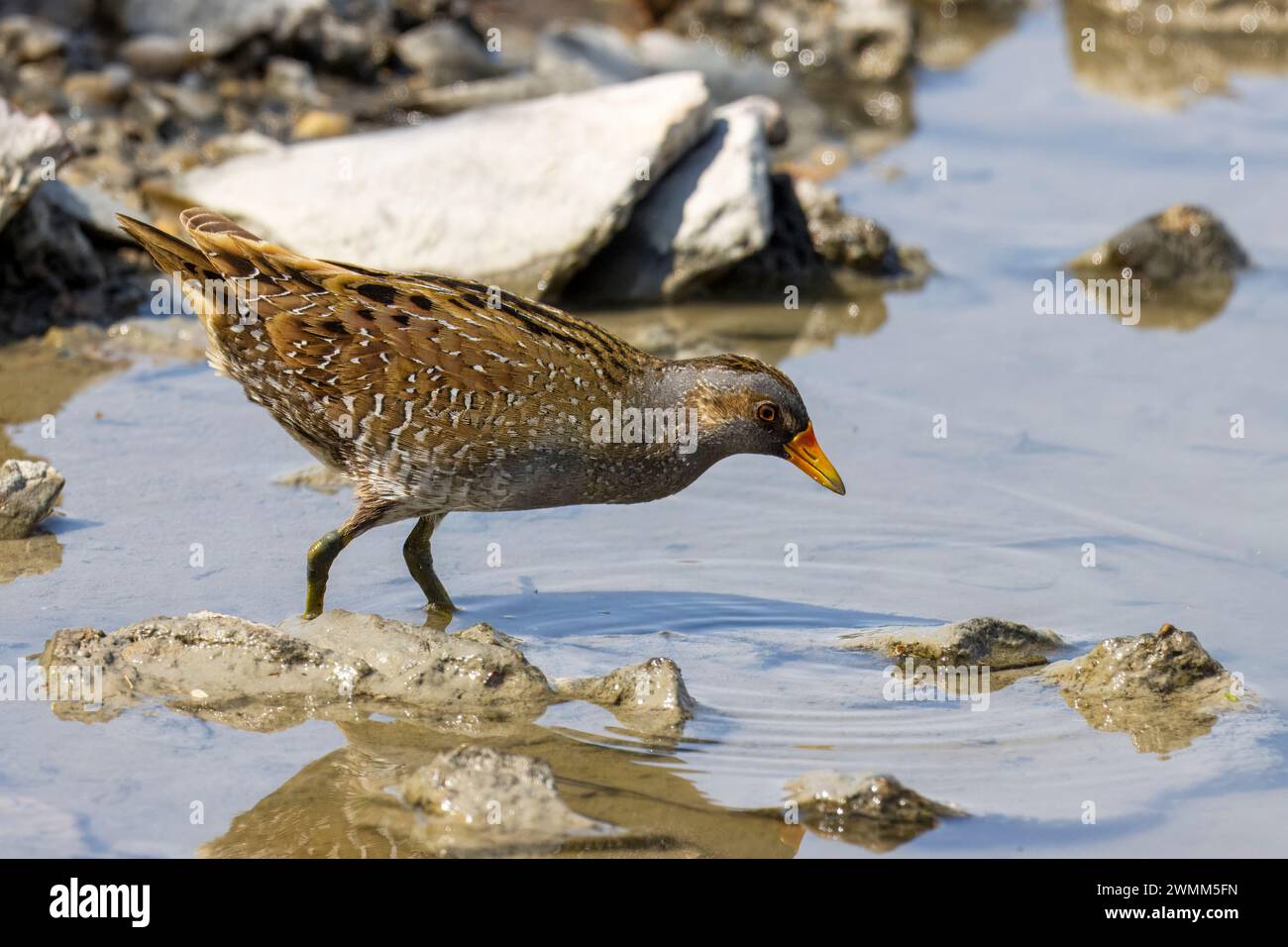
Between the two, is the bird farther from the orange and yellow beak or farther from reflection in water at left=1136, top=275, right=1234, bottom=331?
reflection in water at left=1136, top=275, right=1234, bottom=331

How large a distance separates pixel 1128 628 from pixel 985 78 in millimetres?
10471

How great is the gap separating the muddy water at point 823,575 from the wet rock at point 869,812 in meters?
0.07

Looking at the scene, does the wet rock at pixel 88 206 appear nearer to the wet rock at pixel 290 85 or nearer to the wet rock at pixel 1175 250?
the wet rock at pixel 290 85

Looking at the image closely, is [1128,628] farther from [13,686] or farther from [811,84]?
[811,84]

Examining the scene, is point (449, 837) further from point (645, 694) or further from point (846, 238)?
point (846, 238)

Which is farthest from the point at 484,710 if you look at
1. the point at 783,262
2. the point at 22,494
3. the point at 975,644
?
the point at 783,262

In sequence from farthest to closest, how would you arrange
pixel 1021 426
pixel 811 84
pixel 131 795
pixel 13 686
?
pixel 811 84 → pixel 1021 426 → pixel 13 686 → pixel 131 795

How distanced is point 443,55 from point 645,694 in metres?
8.97

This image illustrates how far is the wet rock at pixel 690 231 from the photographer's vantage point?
34.9 ft

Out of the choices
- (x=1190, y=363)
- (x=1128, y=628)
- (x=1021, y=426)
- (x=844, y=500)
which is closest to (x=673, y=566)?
(x=844, y=500)

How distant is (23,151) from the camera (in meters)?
9.17

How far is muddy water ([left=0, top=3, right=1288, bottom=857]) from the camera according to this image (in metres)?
5.39

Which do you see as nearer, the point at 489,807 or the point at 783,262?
the point at 489,807
